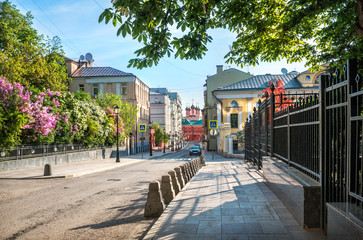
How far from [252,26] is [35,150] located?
1894cm

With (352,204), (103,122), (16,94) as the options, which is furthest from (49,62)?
(352,204)

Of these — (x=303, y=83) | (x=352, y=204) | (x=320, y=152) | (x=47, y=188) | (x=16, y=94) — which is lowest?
(x=47, y=188)

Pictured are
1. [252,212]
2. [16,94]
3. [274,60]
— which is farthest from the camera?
[16,94]

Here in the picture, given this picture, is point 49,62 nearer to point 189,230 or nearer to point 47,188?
point 47,188

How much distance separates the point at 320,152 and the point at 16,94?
1935 centimetres

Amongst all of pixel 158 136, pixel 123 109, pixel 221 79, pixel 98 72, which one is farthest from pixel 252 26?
pixel 158 136

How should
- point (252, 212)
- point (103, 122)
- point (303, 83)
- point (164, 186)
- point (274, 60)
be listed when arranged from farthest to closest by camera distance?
point (303, 83)
point (103, 122)
point (274, 60)
point (164, 186)
point (252, 212)

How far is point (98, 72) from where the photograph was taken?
54.9m

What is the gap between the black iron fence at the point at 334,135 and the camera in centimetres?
346

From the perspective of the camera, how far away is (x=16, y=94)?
19734mm

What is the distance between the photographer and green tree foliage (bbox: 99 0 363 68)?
6.49 m

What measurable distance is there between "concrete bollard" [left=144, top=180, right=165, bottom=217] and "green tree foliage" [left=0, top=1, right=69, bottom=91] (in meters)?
28.3

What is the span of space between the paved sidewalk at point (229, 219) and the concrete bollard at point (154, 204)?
36cm

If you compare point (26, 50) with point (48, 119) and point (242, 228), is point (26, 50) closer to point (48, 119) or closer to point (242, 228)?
point (48, 119)
